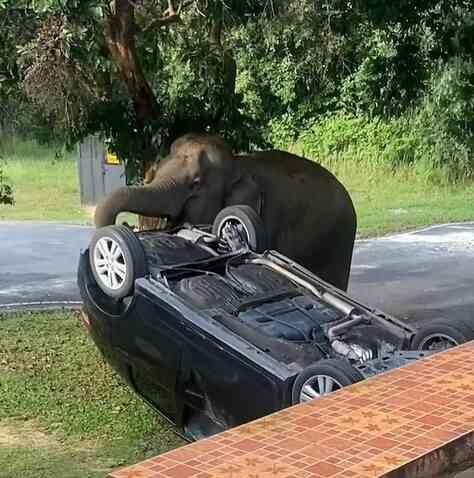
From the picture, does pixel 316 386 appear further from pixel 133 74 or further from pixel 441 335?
pixel 133 74

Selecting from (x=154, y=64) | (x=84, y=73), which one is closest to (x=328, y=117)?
(x=154, y=64)

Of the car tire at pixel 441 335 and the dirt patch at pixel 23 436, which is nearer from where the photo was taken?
the car tire at pixel 441 335

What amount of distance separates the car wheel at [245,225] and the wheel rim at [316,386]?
1.96 m

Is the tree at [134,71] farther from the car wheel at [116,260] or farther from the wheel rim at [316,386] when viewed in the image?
the wheel rim at [316,386]

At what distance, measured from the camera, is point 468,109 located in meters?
13.9

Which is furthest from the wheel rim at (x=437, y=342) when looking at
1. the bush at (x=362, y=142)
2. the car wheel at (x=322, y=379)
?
the bush at (x=362, y=142)

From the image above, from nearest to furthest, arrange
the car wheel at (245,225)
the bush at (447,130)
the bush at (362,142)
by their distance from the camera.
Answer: the car wheel at (245,225) → the bush at (447,130) → the bush at (362,142)

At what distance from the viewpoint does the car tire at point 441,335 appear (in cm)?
558

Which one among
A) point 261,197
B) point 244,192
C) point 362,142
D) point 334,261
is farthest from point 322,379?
point 362,142

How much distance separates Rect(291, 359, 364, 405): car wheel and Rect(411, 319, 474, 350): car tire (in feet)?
3.10

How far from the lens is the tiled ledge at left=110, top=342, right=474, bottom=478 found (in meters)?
2.25

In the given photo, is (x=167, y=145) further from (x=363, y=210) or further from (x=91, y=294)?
(x=363, y=210)

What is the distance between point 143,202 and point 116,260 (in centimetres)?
158

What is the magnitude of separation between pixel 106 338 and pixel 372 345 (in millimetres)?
1683
